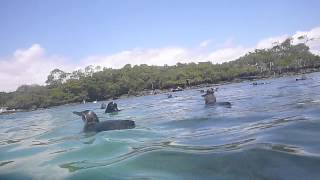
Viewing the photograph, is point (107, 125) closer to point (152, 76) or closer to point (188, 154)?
point (188, 154)

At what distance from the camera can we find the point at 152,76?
512 ft

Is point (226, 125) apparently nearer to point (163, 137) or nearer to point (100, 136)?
point (163, 137)

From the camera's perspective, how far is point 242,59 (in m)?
178

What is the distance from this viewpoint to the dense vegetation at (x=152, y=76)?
463 ft

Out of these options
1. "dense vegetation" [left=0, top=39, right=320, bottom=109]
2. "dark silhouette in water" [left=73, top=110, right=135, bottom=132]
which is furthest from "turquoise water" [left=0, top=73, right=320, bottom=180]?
"dense vegetation" [left=0, top=39, right=320, bottom=109]

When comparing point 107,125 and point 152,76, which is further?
point 152,76

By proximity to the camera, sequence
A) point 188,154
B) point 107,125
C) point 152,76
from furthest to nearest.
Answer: point 152,76, point 107,125, point 188,154

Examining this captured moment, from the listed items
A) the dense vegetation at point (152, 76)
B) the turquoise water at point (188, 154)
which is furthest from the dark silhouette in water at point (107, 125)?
the dense vegetation at point (152, 76)

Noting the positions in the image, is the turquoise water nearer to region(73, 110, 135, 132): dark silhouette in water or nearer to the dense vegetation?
region(73, 110, 135, 132): dark silhouette in water

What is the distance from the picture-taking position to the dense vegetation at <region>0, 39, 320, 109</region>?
141250 mm

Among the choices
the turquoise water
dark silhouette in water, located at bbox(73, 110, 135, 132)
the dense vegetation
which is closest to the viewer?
the turquoise water

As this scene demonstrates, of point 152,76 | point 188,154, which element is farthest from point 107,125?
point 152,76

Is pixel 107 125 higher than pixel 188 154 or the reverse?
higher

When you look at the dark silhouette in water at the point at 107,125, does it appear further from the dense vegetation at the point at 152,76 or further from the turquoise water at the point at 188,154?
the dense vegetation at the point at 152,76
